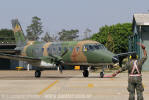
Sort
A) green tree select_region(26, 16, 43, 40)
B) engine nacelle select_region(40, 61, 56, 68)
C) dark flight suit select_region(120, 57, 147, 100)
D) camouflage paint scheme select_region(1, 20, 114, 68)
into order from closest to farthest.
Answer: dark flight suit select_region(120, 57, 147, 100)
camouflage paint scheme select_region(1, 20, 114, 68)
engine nacelle select_region(40, 61, 56, 68)
green tree select_region(26, 16, 43, 40)

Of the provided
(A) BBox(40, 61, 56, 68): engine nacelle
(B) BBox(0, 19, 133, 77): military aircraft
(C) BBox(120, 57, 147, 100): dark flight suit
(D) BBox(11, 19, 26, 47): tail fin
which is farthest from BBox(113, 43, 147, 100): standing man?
(D) BBox(11, 19, 26, 47): tail fin

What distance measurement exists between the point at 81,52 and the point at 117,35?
71028 millimetres

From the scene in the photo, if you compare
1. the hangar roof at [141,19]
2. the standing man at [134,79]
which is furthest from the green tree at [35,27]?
the standing man at [134,79]

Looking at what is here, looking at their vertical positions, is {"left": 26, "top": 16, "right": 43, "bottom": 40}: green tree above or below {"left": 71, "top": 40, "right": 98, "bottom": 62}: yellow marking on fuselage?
above

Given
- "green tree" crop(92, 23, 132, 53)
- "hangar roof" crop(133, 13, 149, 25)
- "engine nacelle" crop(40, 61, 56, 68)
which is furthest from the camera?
"green tree" crop(92, 23, 132, 53)

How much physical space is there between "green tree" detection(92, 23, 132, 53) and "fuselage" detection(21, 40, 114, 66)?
60.8 meters

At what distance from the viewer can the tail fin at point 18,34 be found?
37.8m

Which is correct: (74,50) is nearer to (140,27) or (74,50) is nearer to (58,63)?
(58,63)

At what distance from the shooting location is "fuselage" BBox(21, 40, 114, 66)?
29.6 metres

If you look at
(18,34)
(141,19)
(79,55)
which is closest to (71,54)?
(79,55)

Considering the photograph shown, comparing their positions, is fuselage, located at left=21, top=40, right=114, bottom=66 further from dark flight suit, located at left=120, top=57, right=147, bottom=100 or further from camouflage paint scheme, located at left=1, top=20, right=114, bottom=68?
dark flight suit, located at left=120, top=57, right=147, bottom=100

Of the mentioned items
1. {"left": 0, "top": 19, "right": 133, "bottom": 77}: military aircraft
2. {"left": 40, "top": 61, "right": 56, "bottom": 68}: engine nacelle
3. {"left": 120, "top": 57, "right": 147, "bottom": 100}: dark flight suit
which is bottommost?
{"left": 120, "top": 57, "right": 147, "bottom": 100}: dark flight suit

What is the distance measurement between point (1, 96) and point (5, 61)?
81491 millimetres

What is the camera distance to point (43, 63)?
104 feet
